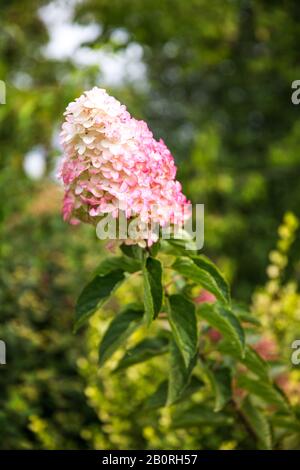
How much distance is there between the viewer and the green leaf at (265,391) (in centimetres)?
163

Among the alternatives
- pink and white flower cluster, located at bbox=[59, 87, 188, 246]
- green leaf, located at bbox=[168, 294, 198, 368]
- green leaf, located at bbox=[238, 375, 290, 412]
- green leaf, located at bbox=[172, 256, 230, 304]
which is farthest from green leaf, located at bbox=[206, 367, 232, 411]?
pink and white flower cluster, located at bbox=[59, 87, 188, 246]

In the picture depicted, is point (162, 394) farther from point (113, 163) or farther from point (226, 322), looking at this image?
point (113, 163)

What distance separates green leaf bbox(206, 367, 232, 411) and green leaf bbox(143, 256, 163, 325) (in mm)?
342

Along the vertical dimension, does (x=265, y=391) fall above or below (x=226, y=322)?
below

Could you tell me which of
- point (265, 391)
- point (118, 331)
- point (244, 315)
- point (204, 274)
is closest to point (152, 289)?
point (204, 274)

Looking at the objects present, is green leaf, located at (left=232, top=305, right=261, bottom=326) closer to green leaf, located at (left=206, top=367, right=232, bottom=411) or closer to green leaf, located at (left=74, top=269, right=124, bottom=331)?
green leaf, located at (left=206, top=367, right=232, bottom=411)

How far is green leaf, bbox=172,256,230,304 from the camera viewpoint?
53.3 inches

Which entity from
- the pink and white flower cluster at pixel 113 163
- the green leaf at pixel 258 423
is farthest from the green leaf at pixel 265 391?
the pink and white flower cluster at pixel 113 163

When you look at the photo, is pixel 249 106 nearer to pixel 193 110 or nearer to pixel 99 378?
pixel 193 110

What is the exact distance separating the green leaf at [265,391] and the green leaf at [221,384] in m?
0.06

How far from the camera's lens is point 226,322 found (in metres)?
1.42

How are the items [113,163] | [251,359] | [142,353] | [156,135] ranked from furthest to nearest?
[156,135]
[142,353]
[251,359]
[113,163]

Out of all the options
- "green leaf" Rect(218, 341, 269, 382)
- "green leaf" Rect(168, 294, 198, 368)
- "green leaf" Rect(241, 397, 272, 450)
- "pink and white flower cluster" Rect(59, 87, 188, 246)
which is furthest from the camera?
"green leaf" Rect(241, 397, 272, 450)

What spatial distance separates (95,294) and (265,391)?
1.72 ft
